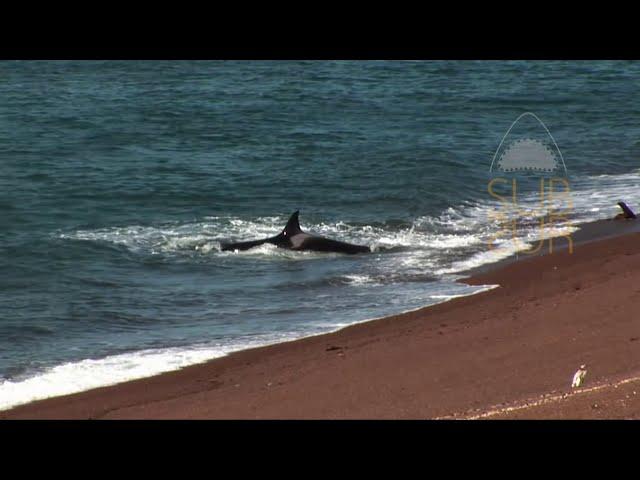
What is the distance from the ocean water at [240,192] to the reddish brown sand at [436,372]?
617 millimetres

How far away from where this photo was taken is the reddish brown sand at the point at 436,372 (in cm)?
809

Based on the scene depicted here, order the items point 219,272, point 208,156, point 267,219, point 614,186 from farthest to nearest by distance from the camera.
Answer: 1. point 208,156
2. point 614,186
3. point 267,219
4. point 219,272

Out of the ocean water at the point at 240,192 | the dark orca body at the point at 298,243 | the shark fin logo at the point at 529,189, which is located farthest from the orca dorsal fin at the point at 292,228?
the shark fin logo at the point at 529,189

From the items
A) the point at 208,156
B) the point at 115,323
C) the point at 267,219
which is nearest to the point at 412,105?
the point at 208,156

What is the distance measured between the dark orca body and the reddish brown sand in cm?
382

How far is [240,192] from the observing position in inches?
827

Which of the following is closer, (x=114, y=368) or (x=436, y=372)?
(x=436, y=372)

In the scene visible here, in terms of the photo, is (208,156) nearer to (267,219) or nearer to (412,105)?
(267,219)

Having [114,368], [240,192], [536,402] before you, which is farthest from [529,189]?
[536,402]

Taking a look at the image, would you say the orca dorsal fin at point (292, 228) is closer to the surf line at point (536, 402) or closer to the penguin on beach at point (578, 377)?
the penguin on beach at point (578, 377)

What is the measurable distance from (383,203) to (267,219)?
2123 mm

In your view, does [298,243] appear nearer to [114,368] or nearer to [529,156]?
[114,368]

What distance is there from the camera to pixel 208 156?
25.0m

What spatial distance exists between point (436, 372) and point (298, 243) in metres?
6.95
